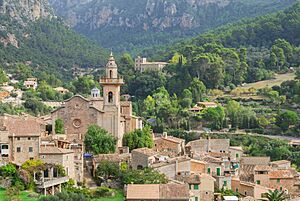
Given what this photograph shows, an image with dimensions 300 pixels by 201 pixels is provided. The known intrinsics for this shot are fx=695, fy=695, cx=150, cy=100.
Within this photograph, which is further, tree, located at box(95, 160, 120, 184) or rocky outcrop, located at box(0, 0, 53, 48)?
rocky outcrop, located at box(0, 0, 53, 48)

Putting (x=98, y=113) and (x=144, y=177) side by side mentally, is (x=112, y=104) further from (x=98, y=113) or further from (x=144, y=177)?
(x=144, y=177)

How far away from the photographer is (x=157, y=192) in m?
36.9

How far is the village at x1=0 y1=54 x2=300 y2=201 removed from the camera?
38156mm

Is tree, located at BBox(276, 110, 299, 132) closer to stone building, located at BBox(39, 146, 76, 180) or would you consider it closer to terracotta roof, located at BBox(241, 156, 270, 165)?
terracotta roof, located at BBox(241, 156, 270, 165)

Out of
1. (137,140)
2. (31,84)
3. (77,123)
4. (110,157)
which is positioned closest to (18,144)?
(110,157)

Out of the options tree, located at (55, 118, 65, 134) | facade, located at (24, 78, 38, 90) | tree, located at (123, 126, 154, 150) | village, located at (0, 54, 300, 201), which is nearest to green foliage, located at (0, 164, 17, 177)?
village, located at (0, 54, 300, 201)

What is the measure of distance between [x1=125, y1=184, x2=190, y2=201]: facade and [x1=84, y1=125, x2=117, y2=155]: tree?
6.80 metres

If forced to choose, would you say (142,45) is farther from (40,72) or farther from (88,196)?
(88,196)

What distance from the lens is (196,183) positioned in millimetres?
39844

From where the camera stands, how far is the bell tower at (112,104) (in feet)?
152

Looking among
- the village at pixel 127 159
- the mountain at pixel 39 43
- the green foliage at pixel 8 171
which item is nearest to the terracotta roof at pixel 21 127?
the village at pixel 127 159

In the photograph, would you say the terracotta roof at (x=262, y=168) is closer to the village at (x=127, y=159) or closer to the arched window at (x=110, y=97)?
the village at (x=127, y=159)

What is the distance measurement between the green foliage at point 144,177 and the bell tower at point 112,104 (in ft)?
19.5

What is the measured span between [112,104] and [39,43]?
79.8m
